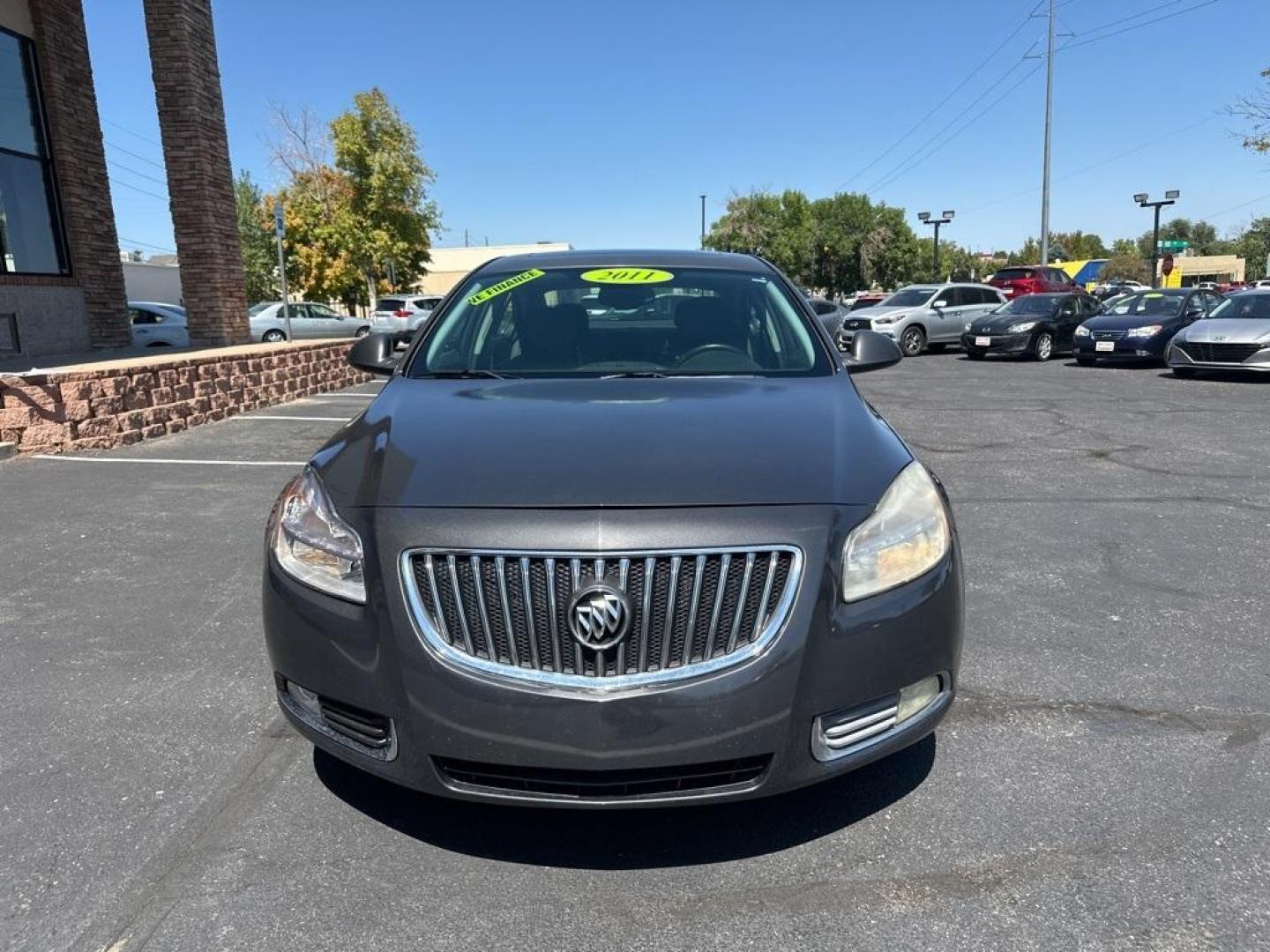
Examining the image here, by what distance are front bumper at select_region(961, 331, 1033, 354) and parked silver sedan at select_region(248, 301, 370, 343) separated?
16.6 metres

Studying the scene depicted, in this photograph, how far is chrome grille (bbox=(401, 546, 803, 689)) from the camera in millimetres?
2135

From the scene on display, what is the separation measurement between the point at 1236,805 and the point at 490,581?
2250 mm

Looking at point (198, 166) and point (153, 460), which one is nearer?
point (153, 460)

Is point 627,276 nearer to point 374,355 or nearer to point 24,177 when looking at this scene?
point 374,355

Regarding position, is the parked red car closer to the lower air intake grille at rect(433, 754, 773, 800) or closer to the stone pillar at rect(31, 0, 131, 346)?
the stone pillar at rect(31, 0, 131, 346)

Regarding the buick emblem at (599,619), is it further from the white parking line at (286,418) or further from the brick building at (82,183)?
the brick building at (82,183)

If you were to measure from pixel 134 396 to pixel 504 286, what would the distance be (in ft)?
21.4

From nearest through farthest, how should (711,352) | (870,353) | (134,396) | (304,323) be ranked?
(711,352)
(870,353)
(134,396)
(304,323)

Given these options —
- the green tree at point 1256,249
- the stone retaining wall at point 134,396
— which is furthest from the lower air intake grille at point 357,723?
the green tree at point 1256,249

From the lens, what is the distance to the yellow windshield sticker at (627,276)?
4062 millimetres

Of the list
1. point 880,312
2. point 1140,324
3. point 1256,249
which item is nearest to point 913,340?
point 880,312

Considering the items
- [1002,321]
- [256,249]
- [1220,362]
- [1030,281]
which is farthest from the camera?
[256,249]

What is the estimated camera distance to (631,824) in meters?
2.57

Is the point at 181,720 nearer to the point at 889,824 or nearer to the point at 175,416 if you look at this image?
the point at 889,824
